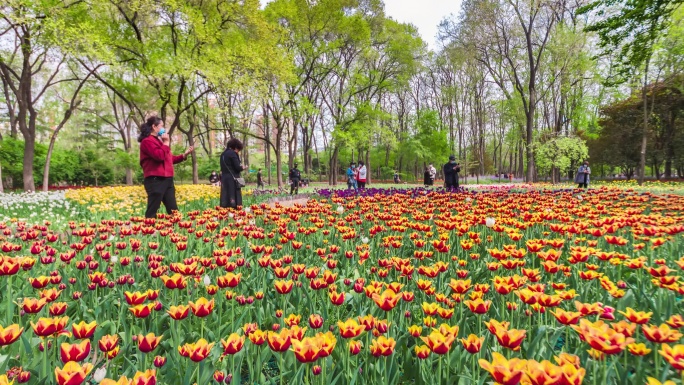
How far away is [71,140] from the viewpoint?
39.5 metres

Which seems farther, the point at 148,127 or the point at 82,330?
the point at 148,127

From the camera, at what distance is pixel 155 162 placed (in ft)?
19.1

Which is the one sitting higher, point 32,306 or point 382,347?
point 32,306

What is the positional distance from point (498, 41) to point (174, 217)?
2367cm

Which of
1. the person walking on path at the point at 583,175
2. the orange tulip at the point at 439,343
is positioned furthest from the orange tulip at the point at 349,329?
the person walking on path at the point at 583,175

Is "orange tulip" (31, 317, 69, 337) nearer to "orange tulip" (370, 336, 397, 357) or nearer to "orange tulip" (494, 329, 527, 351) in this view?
"orange tulip" (370, 336, 397, 357)

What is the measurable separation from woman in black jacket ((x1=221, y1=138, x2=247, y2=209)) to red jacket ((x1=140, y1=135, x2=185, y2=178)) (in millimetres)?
1385

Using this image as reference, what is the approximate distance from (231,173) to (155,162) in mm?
1849

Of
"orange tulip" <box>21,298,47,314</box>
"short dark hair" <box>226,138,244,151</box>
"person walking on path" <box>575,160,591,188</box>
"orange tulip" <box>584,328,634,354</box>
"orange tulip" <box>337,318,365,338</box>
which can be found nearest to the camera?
"orange tulip" <box>584,328,634,354</box>

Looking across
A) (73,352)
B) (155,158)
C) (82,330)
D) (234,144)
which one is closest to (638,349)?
(73,352)

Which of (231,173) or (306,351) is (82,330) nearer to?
(306,351)

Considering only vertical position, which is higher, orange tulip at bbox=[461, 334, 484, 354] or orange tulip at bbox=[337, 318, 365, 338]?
orange tulip at bbox=[337, 318, 365, 338]

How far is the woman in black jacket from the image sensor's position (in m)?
7.37

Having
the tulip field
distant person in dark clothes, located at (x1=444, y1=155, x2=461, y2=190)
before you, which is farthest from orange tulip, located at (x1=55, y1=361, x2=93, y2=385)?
distant person in dark clothes, located at (x1=444, y1=155, x2=461, y2=190)
